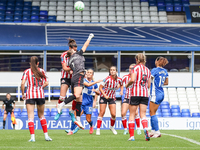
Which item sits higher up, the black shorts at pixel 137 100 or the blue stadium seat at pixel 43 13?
the blue stadium seat at pixel 43 13

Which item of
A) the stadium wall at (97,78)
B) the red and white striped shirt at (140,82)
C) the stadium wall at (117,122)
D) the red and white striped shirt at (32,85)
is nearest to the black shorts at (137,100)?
the red and white striped shirt at (140,82)

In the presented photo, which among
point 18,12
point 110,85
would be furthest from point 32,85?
point 18,12

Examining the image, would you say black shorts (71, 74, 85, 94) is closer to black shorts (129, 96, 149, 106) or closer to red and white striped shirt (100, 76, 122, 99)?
black shorts (129, 96, 149, 106)

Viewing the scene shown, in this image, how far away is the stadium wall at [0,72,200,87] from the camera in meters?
21.5

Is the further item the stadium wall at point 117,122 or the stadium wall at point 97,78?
the stadium wall at point 97,78

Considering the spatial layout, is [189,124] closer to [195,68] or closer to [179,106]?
[179,106]

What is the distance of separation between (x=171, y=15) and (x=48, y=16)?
9.92 m

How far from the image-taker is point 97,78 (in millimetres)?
22406

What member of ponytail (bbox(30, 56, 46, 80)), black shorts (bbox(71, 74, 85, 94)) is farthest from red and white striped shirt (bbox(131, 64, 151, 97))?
ponytail (bbox(30, 56, 46, 80))

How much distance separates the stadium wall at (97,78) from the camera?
847 inches

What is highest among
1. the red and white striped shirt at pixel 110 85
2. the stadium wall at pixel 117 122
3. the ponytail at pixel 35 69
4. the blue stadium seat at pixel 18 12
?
the blue stadium seat at pixel 18 12

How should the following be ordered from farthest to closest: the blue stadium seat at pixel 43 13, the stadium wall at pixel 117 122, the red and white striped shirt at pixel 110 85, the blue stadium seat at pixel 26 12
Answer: the blue stadium seat at pixel 43 13
the blue stadium seat at pixel 26 12
the stadium wall at pixel 117 122
the red and white striped shirt at pixel 110 85

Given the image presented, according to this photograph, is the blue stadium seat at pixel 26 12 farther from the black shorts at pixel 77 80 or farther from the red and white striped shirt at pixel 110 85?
the black shorts at pixel 77 80

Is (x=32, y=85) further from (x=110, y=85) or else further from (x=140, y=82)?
(x=110, y=85)
